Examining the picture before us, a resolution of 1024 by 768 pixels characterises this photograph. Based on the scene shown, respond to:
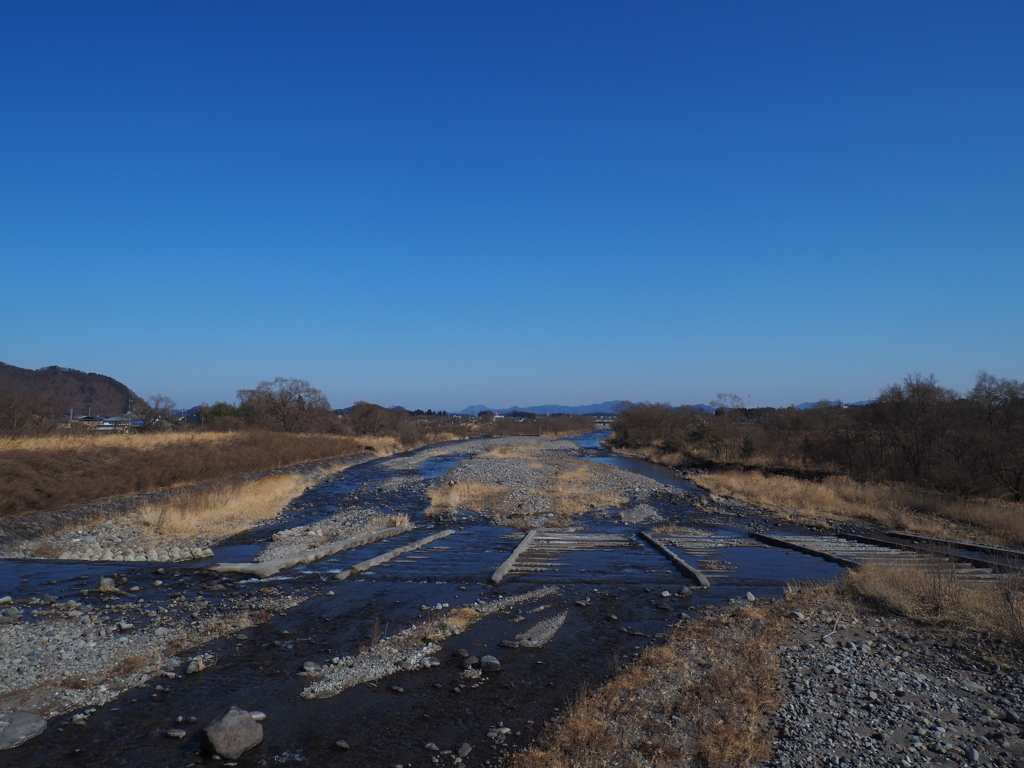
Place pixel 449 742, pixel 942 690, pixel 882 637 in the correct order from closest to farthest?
Result: pixel 449 742, pixel 942 690, pixel 882 637

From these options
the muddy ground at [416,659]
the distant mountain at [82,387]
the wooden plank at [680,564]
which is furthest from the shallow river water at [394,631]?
the distant mountain at [82,387]

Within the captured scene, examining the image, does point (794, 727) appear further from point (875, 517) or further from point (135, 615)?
point (875, 517)

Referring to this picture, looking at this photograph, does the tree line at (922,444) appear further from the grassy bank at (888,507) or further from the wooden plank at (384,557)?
the wooden plank at (384,557)

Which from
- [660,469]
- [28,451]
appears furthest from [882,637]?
[660,469]

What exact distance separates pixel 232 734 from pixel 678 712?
4.89 metres

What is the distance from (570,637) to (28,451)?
24.4 m

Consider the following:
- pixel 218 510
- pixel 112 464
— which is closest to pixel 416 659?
pixel 218 510

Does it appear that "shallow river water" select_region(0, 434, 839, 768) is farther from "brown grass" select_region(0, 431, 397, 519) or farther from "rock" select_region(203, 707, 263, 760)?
"brown grass" select_region(0, 431, 397, 519)

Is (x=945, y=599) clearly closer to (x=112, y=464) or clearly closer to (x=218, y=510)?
(x=218, y=510)

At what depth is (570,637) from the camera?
31.8 ft

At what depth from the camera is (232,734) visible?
5.99 meters

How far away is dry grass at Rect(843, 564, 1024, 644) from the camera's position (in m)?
9.04

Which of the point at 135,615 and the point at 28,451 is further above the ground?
the point at 28,451

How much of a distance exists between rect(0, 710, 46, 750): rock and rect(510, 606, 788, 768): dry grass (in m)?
5.17
